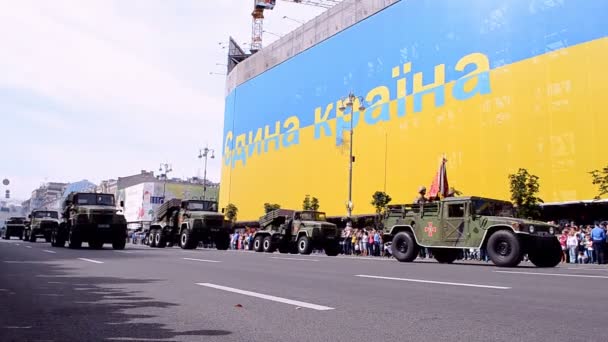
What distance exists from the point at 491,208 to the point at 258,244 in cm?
1448

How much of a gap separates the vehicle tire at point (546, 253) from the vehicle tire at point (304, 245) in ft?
37.5

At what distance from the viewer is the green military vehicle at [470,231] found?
45.6 feet

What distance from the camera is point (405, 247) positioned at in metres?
17.0

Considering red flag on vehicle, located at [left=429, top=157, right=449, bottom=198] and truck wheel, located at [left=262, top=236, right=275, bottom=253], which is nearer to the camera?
red flag on vehicle, located at [left=429, top=157, right=449, bottom=198]

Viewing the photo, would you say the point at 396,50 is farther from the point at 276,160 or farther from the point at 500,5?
the point at 276,160

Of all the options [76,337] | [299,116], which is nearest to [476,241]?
[76,337]

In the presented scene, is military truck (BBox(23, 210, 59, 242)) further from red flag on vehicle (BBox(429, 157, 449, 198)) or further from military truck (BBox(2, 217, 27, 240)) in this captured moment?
red flag on vehicle (BBox(429, 157, 449, 198))

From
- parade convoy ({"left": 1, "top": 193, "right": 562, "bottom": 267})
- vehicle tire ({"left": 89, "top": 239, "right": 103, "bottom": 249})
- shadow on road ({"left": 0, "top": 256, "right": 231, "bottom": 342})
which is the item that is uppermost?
parade convoy ({"left": 1, "top": 193, "right": 562, "bottom": 267})

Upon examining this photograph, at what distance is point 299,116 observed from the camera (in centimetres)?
5094

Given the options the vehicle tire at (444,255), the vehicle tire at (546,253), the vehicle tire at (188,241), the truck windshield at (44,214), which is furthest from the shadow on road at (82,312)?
the truck windshield at (44,214)

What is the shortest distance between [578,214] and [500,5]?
12904 millimetres

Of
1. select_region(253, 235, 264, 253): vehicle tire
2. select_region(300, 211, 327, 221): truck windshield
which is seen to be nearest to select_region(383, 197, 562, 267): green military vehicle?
select_region(300, 211, 327, 221): truck windshield

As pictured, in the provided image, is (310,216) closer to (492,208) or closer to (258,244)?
(258,244)

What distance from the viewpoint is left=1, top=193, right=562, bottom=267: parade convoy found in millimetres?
14231
